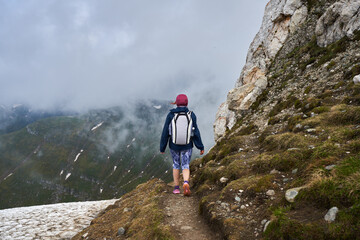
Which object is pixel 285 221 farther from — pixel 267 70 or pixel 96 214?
pixel 267 70

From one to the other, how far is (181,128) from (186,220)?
3.89m

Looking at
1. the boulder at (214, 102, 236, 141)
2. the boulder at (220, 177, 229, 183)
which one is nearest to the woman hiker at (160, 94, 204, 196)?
the boulder at (220, 177, 229, 183)

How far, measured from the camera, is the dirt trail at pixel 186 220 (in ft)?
20.0

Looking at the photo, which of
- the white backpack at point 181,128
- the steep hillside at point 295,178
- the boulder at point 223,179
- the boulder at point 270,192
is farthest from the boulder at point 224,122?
the boulder at point 270,192

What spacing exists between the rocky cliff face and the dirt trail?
2454 cm

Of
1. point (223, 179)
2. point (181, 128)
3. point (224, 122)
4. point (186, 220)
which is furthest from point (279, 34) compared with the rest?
point (186, 220)

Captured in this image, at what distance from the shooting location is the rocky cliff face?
965 inches

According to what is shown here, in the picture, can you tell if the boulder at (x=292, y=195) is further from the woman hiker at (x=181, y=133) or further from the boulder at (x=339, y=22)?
the boulder at (x=339, y=22)

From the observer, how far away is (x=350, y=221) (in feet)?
11.2

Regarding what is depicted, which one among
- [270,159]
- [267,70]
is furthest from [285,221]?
[267,70]

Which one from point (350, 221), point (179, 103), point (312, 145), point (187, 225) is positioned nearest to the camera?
point (350, 221)

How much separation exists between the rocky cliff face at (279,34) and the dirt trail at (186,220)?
80.5ft

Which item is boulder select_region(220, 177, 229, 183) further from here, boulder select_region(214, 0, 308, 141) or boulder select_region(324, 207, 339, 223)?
boulder select_region(214, 0, 308, 141)

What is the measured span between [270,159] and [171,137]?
4734 millimetres
